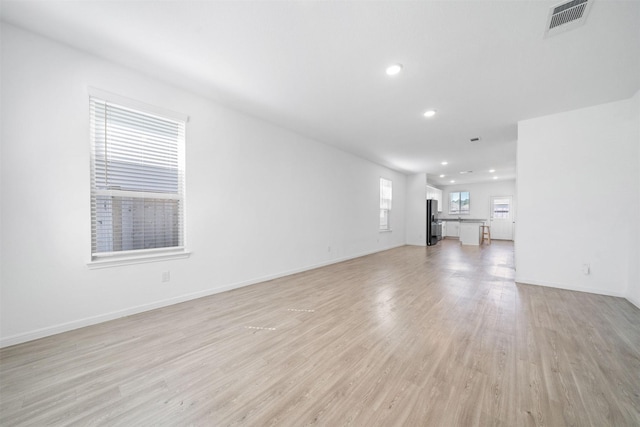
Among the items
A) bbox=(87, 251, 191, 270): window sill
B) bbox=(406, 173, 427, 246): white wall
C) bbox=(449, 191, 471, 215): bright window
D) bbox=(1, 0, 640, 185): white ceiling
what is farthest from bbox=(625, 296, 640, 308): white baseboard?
bbox=(449, 191, 471, 215): bright window

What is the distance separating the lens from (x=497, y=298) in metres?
3.32

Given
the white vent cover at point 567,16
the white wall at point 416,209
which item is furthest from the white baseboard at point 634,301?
the white wall at point 416,209

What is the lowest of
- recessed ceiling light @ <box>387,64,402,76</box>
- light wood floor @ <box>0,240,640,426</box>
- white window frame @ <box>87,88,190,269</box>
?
light wood floor @ <box>0,240,640,426</box>

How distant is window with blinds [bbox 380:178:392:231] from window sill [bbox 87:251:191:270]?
20.6ft

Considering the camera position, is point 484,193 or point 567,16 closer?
point 567,16

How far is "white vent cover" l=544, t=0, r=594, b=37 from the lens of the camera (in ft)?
5.95

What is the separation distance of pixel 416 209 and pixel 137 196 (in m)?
8.78

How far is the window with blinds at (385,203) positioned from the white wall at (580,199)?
415cm

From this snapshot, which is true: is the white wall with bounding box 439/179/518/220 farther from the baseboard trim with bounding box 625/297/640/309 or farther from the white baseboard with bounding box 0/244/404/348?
the white baseboard with bounding box 0/244/404/348

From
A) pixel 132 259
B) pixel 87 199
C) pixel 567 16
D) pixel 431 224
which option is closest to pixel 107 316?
pixel 132 259

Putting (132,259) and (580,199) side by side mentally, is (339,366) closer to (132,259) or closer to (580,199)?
(132,259)

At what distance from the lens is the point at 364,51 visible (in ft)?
7.72

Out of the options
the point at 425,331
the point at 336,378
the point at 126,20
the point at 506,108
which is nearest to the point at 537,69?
the point at 506,108

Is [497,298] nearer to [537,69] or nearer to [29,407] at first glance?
[537,69]
